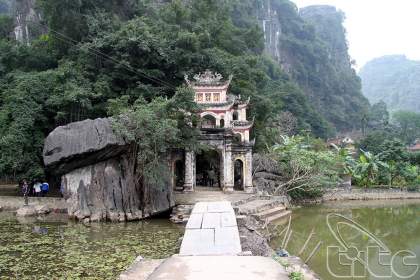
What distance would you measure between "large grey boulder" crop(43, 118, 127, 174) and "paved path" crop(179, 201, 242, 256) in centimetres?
545

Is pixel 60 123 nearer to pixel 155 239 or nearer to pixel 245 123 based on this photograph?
pixel 245 123

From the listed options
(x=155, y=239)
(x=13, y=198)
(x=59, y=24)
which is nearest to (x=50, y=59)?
(x=59, y=24)

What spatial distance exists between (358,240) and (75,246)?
36.6 feet

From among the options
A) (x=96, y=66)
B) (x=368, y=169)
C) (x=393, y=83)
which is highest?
(x=393, y=83)

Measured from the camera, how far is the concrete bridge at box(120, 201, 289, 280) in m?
7.16

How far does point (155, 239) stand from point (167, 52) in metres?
17.5

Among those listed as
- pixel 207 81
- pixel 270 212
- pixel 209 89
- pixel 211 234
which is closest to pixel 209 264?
pixel 211 234

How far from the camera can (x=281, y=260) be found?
8539 millimetres

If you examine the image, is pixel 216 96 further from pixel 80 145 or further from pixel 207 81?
pixel 80 145

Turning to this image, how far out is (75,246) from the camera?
522 inches

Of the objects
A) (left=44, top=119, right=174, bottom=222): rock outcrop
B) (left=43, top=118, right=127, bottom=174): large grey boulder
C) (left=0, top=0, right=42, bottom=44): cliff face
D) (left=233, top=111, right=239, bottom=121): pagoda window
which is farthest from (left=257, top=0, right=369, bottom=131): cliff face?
(left=43, top=118, right=127, bottom=174): large grey boulder

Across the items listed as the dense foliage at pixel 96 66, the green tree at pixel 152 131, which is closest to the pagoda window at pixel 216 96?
the dense foliage at pixel 96 66

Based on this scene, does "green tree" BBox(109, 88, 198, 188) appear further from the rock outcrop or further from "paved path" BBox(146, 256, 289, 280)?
"paved path" BBox(146, 256, 289, 280)

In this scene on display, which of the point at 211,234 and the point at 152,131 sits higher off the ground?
the point at 152,131
